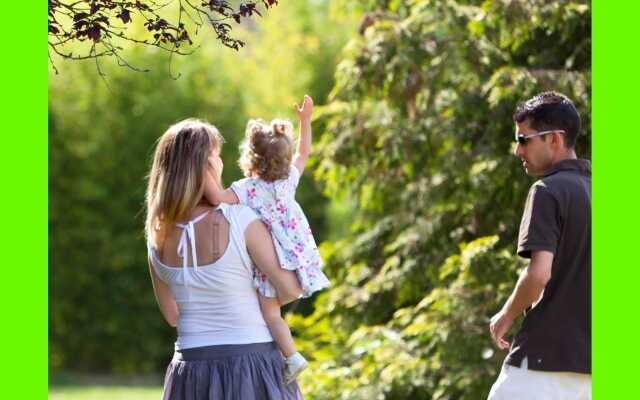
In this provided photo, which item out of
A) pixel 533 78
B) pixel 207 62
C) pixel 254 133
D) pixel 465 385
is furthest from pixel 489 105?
pixel 207 62

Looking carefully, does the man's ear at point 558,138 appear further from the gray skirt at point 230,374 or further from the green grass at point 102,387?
the green grass at point 102,387

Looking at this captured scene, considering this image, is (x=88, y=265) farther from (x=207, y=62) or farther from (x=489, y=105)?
(x=489, y=105)

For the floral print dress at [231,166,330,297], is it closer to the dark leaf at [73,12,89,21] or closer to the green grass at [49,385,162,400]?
the dark leaf at [73,12,89,21]

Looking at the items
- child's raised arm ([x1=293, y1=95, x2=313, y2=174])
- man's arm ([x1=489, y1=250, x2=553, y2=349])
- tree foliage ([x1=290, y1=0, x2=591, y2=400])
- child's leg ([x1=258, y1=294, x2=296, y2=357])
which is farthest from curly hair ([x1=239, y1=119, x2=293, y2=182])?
tree foliage ([x1=290, y1=0, x2=591, y2=400])

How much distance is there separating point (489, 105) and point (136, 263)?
7069mm

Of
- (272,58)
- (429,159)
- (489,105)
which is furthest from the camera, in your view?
(272,58)

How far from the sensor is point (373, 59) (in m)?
5.78

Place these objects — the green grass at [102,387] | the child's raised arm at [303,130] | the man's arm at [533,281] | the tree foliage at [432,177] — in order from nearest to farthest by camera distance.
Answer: the man's arm at [533,281], the child's raised arm at [303,130], the tree foliage at [432,177], the green grass at [102,387]

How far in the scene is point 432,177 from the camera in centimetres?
610

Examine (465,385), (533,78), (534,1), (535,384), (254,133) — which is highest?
(534,1)

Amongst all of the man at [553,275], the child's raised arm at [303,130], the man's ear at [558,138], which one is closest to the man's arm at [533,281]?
the man at [553,275]

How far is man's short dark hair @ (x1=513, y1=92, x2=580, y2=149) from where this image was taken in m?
2.89

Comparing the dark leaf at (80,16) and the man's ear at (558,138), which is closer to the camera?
the man's ear at (558,138)

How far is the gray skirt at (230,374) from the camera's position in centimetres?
291
